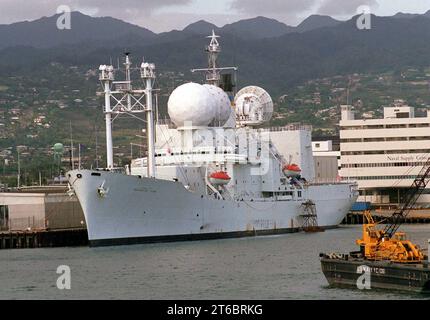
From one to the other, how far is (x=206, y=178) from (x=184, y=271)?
95.6 feet

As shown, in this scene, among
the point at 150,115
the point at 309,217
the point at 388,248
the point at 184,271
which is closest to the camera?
the point at 388,248

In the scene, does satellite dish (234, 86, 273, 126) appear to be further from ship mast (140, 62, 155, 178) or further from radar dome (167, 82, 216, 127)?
ship mast (140, 62, 155, 178)

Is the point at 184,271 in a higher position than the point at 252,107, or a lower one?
lower

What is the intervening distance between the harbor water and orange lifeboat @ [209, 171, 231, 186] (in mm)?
5209

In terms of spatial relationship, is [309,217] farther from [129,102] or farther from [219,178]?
[129,102]

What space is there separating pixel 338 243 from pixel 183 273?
24.2 m

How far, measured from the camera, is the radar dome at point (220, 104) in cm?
9631

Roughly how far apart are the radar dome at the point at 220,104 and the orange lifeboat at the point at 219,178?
7.13 metres

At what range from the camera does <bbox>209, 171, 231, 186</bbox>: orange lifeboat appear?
90.5 metres

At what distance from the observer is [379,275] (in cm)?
5109

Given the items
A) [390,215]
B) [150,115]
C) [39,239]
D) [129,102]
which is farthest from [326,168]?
[150,115]
